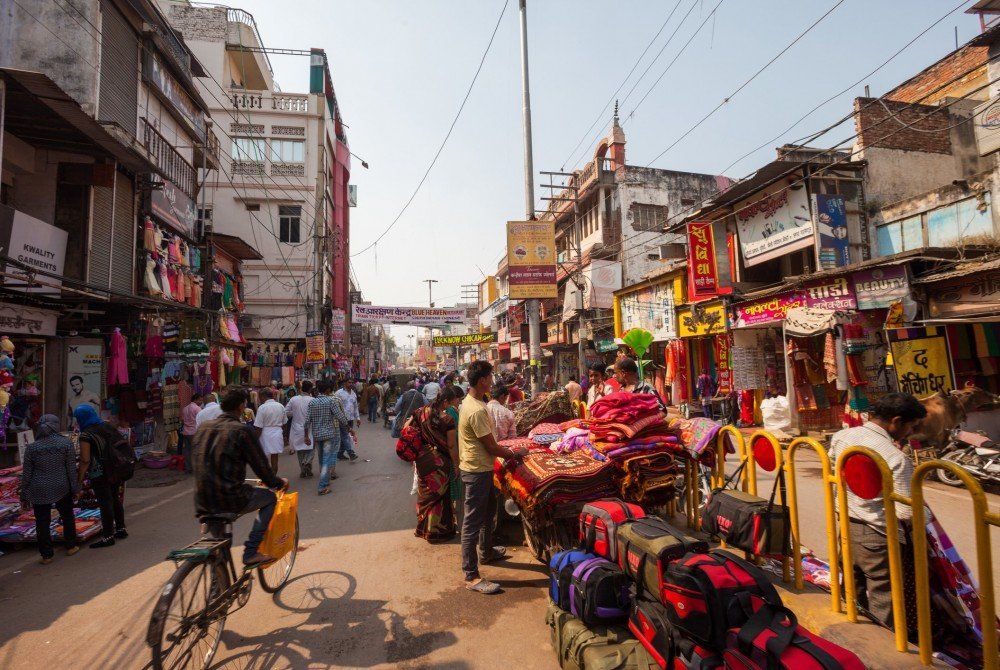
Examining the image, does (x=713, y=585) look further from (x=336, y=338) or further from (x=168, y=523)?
(x=336, y=338)

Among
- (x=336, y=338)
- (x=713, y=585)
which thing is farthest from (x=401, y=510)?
(x=336, y=338)

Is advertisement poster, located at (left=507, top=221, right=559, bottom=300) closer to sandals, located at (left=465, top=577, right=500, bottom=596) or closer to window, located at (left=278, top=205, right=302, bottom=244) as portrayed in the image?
sandals, located at (left=465, top=577, right=500, bottom=596)

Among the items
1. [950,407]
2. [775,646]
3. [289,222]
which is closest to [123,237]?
[775,646]

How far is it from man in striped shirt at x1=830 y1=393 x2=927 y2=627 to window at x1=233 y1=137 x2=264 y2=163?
26.4m

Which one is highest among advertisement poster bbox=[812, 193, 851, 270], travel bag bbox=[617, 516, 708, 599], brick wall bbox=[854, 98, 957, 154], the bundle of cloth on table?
brick wall bbox=[854, 98, 957, 154]

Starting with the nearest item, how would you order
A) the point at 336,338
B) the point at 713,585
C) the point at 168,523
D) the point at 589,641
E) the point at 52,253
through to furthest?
the point at 713,585 < the point at 589,641 < the point at 168,523 < the point at 52,253 < the point at 336,338

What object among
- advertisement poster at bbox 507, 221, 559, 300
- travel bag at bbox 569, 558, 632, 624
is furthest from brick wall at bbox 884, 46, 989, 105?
travel bag at bbox 569, 558, 632, 624

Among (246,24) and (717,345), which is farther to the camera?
(246,24)

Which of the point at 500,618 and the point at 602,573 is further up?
the point at 602,573

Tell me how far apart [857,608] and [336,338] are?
91.0 ft

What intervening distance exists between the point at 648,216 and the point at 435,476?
23.1 meters

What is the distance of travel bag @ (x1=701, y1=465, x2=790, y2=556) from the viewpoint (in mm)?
3260

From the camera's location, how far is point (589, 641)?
2.82 metres

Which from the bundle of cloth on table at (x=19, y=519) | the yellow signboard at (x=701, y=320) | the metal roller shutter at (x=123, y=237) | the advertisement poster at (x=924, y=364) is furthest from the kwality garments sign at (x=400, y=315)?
the advertisement poster at (x=924, y=364)
